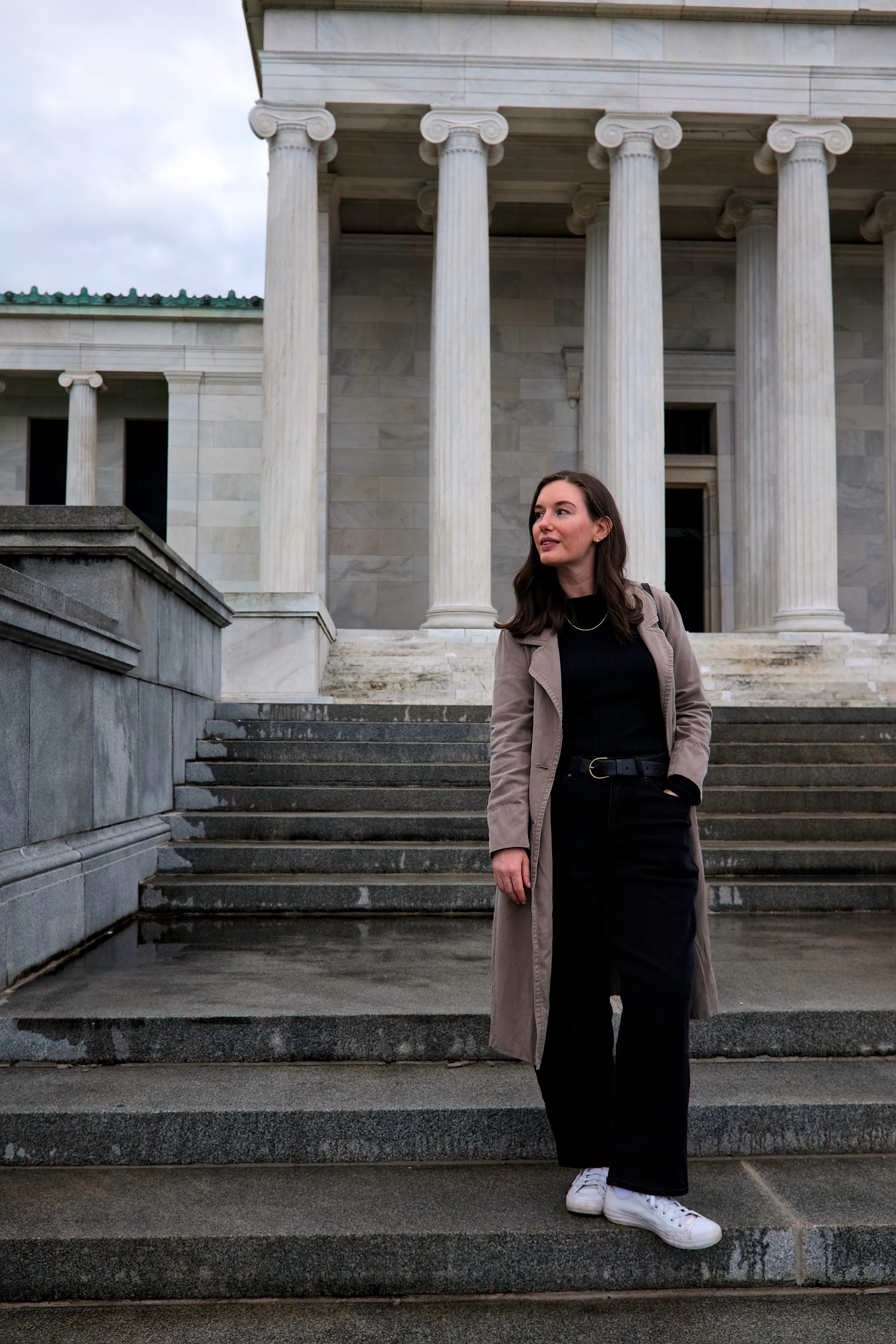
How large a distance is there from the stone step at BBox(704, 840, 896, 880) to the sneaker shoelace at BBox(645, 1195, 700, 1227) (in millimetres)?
4865

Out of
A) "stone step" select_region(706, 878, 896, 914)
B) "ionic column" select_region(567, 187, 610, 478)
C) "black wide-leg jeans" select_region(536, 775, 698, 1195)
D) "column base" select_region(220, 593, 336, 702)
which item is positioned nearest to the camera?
"black wide-leg jeans" select_region(536, 775, 698, 1195)

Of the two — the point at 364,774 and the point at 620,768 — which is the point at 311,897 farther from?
the point at 620,768

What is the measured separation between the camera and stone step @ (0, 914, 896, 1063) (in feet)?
16.1

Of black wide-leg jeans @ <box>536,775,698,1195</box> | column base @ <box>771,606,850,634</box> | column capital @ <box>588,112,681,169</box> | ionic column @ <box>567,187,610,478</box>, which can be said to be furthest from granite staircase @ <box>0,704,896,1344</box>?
column capital @ <box>588,112,681,169</box>

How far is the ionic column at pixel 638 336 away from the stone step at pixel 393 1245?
48.8 ft

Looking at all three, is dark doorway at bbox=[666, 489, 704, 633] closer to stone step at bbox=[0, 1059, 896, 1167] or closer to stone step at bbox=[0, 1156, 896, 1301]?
stone step at bbox=[0, 1059, 896, 1167]

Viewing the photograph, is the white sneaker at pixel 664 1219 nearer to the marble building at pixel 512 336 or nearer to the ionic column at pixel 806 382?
the marble building at pixel 512 336

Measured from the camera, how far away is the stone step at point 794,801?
9.63 metres

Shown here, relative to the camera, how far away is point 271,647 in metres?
15.0

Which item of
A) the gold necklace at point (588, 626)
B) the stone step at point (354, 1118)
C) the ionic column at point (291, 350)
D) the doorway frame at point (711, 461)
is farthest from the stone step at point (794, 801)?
the doorway frame at point (711, 461)

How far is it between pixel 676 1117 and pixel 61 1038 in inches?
110

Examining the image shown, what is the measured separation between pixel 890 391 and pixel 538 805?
19706mm

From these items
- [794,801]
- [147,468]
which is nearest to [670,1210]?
[794,801]

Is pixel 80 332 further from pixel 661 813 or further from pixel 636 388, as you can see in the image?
pixel 661 813
